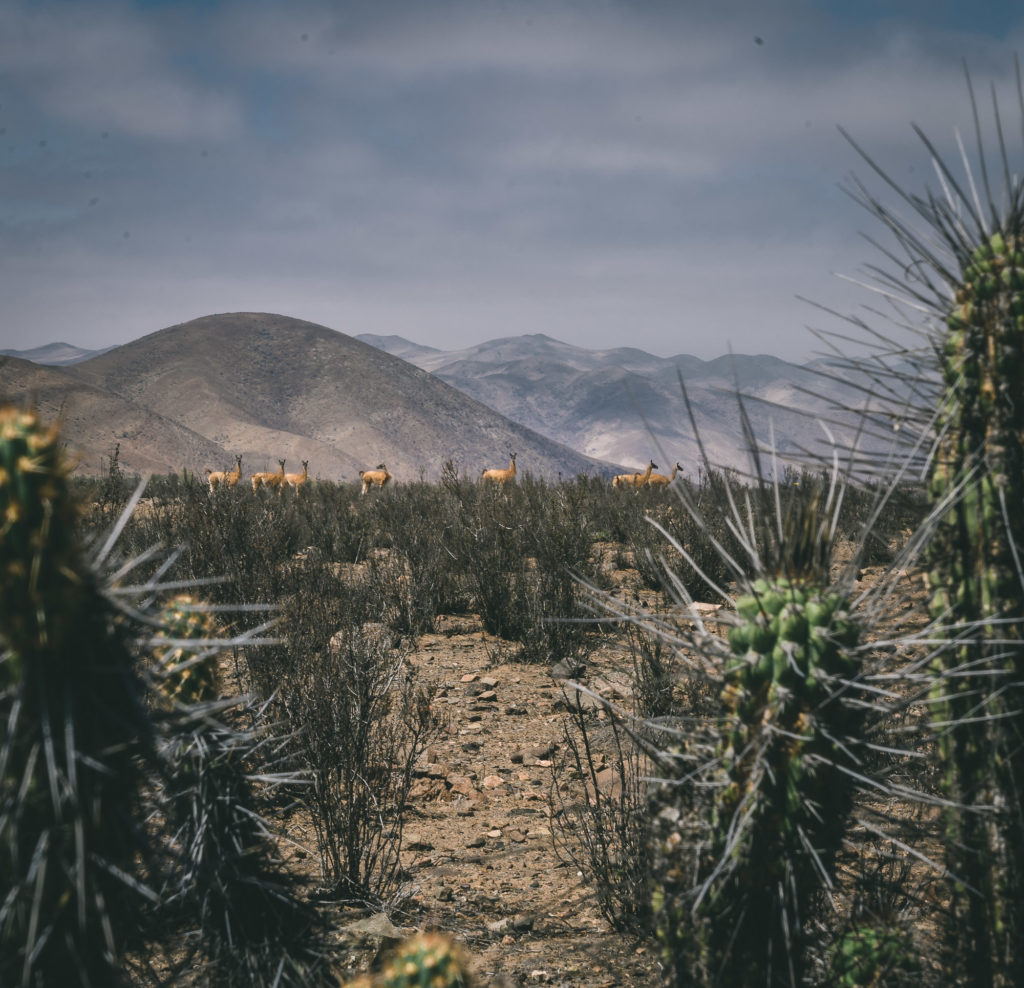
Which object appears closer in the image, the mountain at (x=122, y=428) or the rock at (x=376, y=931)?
the rock at (x=376, y=931)

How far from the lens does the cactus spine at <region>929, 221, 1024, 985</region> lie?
4.89ft

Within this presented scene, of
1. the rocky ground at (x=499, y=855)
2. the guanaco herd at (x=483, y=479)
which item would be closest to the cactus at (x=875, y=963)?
the rocky ground at (x=499, y=855)

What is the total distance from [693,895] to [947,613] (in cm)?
78

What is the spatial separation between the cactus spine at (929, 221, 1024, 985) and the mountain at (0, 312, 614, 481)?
6346 centimetres

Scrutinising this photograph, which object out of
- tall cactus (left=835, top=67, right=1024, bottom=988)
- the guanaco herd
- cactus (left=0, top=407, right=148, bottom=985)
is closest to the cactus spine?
tall cactus (left=835, top=67, right=1024, bottom=988)

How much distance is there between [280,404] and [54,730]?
94242mm

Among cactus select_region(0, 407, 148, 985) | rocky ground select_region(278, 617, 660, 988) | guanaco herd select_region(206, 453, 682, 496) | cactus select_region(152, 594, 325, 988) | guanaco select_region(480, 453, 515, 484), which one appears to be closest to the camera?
cactus select_region(0, 407, 148, 985)

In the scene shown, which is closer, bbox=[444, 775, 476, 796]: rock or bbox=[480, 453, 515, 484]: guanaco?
bbox=[444, 775, 476, 796]: rock

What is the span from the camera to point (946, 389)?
1598 millimetres

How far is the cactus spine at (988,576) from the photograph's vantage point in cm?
149

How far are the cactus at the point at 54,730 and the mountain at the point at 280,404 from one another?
63.1 metres

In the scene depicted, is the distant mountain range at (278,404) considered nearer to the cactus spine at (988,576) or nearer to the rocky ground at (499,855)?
the rocky ground at (499,855)

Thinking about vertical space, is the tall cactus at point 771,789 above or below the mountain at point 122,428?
below

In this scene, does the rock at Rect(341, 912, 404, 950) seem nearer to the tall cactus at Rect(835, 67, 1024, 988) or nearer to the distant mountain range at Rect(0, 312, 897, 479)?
the tall cactus at Rect(835, 67, 1024, 988)
